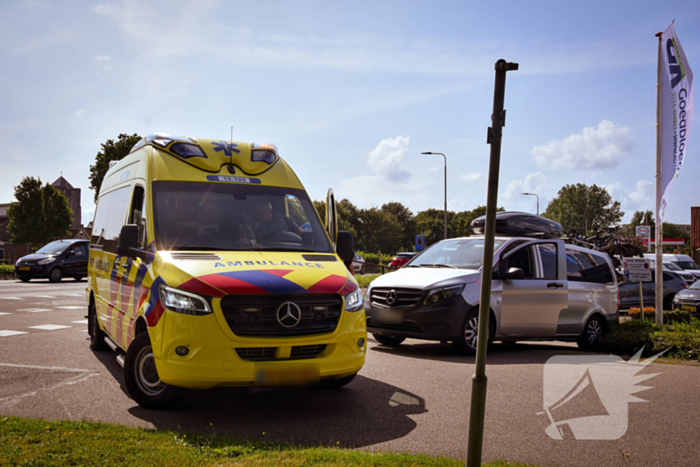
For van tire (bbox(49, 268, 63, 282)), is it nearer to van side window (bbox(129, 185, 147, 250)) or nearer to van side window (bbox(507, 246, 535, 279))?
van side window (bbox(129, 185, 147, 250))

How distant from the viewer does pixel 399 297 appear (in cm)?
906

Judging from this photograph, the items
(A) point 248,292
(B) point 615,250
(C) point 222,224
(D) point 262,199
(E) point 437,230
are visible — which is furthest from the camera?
(E) point 437,230

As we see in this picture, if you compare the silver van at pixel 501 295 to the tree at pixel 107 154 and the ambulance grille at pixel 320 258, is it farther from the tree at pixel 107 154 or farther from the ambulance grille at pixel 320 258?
the tree at pixel 107 154

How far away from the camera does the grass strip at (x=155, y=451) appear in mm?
3902

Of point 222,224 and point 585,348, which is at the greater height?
point 222,224

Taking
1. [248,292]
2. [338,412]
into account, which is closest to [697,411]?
[338,412]

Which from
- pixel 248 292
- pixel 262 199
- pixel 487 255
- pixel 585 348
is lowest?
pixel 585 348

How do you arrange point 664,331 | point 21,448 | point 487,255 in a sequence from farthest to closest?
point 664,331, point 21,448, point 487,255

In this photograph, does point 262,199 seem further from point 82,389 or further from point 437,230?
point 437,230

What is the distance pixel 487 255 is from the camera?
10.5 ft

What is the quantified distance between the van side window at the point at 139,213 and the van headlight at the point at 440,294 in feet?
13.8

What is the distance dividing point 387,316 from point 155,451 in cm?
537

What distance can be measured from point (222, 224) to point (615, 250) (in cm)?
1380

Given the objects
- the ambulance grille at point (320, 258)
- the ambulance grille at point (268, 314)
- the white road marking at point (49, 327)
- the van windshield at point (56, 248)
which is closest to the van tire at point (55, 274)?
the van windshield at point (56, 248)
